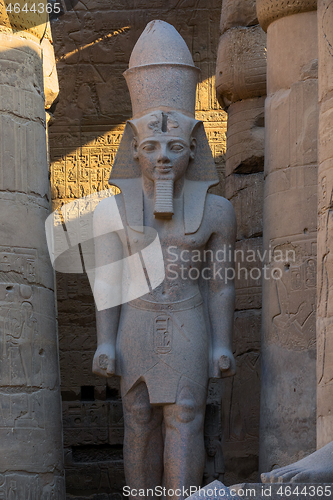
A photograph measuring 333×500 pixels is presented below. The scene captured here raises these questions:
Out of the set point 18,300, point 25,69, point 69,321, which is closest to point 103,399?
point 69,321

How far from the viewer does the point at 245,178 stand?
8219 millimetres

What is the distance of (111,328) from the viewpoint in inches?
236

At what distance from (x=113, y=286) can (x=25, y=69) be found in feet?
5.21

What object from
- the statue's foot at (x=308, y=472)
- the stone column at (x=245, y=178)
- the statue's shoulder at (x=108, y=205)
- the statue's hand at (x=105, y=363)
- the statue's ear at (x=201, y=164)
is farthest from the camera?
the stone column at (x=245, y=178)

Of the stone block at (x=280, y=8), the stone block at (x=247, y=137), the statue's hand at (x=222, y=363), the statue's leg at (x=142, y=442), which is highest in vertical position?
the stone block at (x=280, y=8)

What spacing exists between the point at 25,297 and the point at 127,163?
1.07 meters

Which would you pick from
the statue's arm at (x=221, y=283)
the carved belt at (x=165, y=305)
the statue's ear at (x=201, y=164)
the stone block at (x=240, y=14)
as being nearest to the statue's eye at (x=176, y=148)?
the statue's ear at (x=201, y=164)

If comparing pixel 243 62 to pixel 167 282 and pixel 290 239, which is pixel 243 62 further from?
pixel 167 282

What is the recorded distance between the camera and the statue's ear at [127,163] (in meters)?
6.24

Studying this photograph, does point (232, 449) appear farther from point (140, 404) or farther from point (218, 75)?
point (218, 75)

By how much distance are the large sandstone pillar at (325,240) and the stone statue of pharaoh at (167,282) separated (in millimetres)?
998

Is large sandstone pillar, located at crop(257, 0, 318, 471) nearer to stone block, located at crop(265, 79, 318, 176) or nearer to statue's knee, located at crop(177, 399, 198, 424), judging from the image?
stone block, located at crop(265, 79, 318, 176)

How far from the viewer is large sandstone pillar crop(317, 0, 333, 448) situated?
16.3ft

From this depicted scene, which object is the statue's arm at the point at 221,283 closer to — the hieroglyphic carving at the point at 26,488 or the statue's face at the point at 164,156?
the statue's face at the point at 164,156
